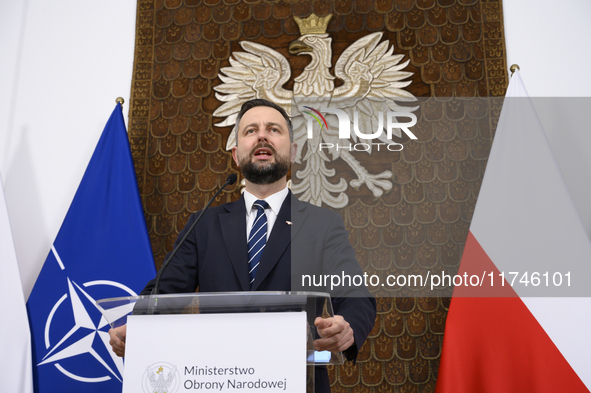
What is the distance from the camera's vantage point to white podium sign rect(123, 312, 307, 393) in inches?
34.8

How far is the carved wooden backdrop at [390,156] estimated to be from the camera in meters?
2.27

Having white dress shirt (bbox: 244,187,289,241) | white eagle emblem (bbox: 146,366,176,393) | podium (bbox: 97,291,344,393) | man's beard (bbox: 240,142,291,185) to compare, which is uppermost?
man's beard (bbox: 240,142,291,185)

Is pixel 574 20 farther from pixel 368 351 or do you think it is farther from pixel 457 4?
pixel 368 351

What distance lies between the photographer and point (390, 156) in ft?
8.16

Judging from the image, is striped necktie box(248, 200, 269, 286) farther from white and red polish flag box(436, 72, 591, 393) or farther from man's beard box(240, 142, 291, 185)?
white and red polish flag box(436, 72, 591, 393)

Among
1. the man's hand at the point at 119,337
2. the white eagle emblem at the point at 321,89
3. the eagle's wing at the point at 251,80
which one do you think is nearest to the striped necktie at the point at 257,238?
the man's hand at the point at 119,337

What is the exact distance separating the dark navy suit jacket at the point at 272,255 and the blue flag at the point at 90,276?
27.0 inches

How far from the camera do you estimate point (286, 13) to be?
2.78 metres

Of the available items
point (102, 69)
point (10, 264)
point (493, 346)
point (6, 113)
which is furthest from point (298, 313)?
point (6, 113)

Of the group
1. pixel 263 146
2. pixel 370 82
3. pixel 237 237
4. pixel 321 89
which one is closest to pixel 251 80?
pixel 321 89

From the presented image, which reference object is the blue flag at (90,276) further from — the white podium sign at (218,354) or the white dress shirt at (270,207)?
the white podium sign at (218,354)

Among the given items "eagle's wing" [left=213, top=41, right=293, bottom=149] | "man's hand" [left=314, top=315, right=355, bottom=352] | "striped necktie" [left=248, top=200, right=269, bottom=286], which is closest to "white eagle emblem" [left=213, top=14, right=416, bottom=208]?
"eagle's wing" [left=213, top=41, right=293, bottom=149]

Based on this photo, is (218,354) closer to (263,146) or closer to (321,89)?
(263,146)

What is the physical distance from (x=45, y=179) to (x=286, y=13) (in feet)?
5.83
